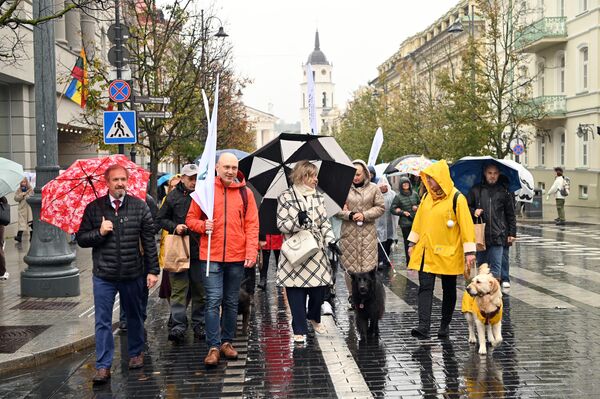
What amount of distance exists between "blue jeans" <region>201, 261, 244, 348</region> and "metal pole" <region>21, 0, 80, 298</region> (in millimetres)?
4289

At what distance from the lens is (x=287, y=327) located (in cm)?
943

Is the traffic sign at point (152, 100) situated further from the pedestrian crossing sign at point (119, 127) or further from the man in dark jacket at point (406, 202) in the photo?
the man in dark jacket at point (406, 202)

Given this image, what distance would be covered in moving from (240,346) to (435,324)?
2443mm

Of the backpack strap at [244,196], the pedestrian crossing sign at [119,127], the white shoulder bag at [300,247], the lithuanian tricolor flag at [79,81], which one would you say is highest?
the lithuanian tricolor flag at [79,81]

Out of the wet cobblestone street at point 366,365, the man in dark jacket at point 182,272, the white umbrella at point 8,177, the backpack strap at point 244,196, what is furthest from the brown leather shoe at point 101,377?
the white umbrella at point 8,177

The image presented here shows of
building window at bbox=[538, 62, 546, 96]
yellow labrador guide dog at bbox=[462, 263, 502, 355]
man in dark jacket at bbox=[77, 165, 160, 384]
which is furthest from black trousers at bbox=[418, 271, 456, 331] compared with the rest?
building window at bbox=[538, 62, 546, 96]

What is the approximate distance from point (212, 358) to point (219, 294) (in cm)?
60

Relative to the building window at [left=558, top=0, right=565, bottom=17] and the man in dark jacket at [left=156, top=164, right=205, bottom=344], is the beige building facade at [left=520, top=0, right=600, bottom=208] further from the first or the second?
the man in dark jacket at [left=156, top=164, right=205, bottom=344]

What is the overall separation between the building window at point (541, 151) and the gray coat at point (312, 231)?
38128 millimetres

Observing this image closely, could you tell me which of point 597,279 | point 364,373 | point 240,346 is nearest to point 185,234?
point 240,346

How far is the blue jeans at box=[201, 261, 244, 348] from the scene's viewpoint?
762 cm

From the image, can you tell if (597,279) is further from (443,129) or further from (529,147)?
(529,147)

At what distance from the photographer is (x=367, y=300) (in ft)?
27.8

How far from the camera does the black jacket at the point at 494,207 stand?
10.8 meters
